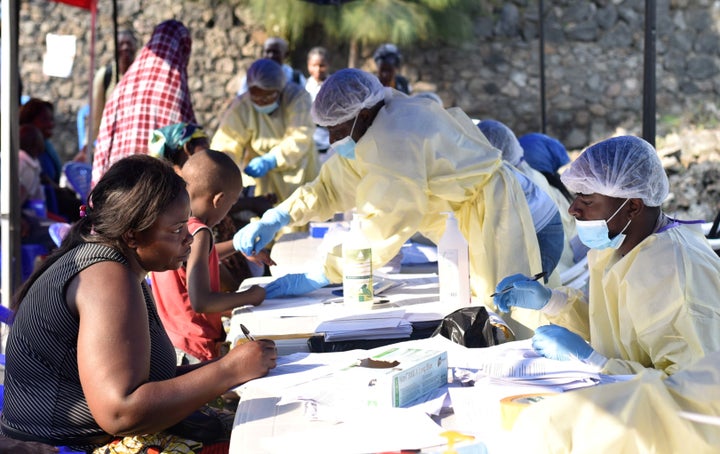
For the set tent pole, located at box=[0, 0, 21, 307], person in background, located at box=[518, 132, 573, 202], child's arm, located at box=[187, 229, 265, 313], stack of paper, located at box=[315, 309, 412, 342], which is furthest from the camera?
person in background, located at box=[518, 132, 573, 202]

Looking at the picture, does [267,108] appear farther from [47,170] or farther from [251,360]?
[251,360]

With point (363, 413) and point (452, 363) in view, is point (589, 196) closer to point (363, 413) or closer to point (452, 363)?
point (452, 363)

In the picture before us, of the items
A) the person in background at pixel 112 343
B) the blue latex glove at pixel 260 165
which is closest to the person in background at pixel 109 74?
the blue latex glove at pixel 260 165

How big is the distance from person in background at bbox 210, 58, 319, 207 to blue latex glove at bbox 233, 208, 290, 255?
2.24m

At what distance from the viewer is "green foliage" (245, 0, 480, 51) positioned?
10961mm

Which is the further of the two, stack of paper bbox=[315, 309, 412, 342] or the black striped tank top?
stack of paper bbox=[315, 309, 412, 342]

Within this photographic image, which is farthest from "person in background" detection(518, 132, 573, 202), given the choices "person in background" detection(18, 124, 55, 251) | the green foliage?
the green foliage

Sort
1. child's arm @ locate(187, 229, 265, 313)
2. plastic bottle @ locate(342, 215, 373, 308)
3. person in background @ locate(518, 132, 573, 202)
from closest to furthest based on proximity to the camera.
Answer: plastic bottle @ locate(342, 215, 373, 308) → child's arm @ locate(187, 229, 265, 313) → person in background @ locate(518, 132, 573, 202)

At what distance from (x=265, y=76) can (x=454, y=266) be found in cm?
334

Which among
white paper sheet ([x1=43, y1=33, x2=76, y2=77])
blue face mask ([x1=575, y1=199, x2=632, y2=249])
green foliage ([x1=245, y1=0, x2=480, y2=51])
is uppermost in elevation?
green foliage ([x1=245, y1=0, x2=480, y2=51])

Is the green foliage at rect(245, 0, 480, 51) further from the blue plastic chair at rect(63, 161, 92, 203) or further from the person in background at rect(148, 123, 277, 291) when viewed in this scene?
the person in background at rect(148, 123, 277, 291)

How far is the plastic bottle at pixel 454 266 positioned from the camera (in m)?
2.66

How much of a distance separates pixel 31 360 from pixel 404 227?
4.79 ft

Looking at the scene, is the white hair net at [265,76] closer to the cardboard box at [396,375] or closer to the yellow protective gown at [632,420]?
the cardboard box at [396,375]
